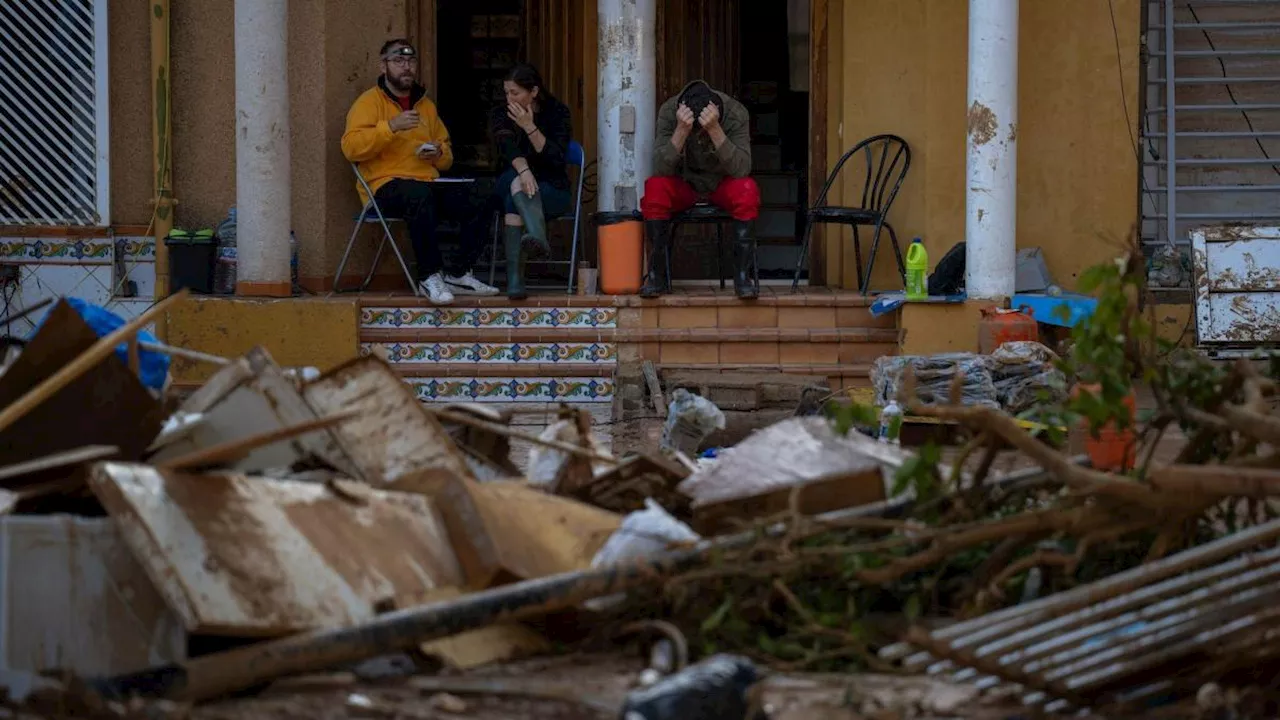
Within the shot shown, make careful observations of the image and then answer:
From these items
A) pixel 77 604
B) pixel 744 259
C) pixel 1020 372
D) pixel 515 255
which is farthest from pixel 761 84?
pixel 77 604

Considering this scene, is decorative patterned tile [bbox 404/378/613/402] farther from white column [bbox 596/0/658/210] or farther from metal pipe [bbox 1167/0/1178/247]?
metal pipe [bbox 1167/0/1178/247]

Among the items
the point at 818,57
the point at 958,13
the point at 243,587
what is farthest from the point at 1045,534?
the point at 818,57

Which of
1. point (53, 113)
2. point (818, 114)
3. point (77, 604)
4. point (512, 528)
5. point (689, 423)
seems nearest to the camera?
point (77, 604)

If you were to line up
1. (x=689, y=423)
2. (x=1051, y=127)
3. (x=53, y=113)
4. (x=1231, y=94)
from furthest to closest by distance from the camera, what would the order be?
1. (x=53, y=113)
2. (x=1231, y=94)
3. (x=1051, y=127)
4. (x=689, y=423)

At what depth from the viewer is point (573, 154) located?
10977 mm

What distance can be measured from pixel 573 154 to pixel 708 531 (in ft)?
20.2

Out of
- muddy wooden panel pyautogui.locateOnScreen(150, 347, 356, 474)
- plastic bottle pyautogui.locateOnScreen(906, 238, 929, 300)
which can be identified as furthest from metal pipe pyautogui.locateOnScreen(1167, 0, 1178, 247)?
muddy wooden panel pyautogui.locateOnScreen(150, 347, 356, 474)

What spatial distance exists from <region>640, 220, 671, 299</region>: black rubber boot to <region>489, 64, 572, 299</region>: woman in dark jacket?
0.56m

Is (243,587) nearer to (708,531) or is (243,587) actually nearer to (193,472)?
(193,472)

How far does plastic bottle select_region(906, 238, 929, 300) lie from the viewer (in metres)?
10.2

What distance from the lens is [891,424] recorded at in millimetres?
8125

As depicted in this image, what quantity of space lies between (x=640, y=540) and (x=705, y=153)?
610cm

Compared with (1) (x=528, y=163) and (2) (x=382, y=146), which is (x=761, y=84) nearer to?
(1) (x=528, y=163)

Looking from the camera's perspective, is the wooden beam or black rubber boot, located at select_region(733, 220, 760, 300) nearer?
black rubber boot, located at select_region(733, 220, 760, 300)
